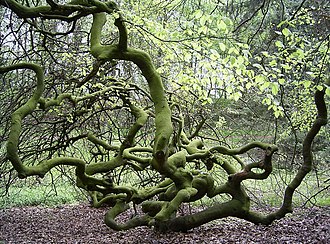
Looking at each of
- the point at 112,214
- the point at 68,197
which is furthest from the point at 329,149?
the point at 68,197

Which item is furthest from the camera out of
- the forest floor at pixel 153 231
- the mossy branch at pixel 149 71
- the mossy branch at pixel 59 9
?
the forest floor at pixel 153 231

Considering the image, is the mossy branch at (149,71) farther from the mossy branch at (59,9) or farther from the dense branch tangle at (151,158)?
the mossy branch at (59,9)

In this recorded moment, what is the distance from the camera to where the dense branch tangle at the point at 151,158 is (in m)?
4.29

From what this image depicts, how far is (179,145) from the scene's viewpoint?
707 cm

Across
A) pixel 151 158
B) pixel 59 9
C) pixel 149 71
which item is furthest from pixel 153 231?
pixel 59 9

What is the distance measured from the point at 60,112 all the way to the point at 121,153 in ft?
5.65

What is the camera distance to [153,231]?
23.2ft

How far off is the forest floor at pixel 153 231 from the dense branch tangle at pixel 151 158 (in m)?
0.29

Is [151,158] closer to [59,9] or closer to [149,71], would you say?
[149,71]

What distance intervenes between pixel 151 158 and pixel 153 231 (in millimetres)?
1496

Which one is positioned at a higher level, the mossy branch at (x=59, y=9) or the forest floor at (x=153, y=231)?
the mossy branch at (x=59, y=9)

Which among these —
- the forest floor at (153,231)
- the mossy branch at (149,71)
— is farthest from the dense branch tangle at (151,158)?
the forest floor at (153,231)

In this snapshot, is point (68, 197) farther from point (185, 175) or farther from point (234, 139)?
point (185, 175)

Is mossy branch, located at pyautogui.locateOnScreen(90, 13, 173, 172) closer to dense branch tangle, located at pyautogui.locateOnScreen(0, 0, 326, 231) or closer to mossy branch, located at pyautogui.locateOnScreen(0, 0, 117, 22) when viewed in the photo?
dense branch tangle, located at pyautogui.locateOnScreen(0, 0, 326, 231)
